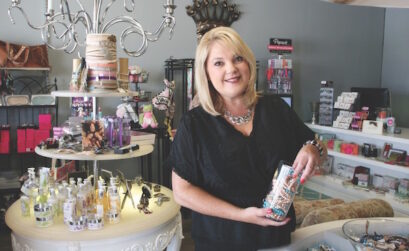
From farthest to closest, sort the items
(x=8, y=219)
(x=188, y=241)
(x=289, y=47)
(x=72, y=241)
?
(x=289, y=47)
(x=188, y=241)
(x=8, y=219)
(x=72, y=241)

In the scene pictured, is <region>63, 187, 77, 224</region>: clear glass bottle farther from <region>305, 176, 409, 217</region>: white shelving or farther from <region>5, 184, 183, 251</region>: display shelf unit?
<region>305, 176, 409, 217</region>: white shelving

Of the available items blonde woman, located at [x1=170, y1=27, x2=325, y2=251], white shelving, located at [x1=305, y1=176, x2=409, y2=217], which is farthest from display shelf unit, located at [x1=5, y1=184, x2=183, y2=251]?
white shelving, located at [x1=305, y1=176, x2=409, y2=217]

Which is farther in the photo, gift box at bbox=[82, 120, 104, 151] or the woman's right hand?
gift box at bbox=[82, 120, 104, 151]

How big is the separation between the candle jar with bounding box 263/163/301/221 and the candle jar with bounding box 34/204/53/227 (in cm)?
124

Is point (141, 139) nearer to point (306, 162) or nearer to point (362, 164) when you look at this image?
point (306, 162)

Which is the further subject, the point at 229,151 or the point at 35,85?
the point at 35,85

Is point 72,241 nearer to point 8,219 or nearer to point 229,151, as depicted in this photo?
point 8,219

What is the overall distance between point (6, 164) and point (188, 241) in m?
1.98

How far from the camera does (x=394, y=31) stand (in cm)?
596

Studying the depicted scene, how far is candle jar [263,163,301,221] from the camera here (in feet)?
3.74

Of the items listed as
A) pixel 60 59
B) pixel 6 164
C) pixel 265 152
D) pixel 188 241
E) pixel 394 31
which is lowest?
pixel 188 241

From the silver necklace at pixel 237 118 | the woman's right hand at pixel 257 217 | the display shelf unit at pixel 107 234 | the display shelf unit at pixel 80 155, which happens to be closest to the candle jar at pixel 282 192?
the woman's right hand at pixel 257 217

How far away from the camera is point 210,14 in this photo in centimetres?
482

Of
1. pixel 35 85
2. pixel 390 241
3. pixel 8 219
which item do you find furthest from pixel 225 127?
pixel 35 85
